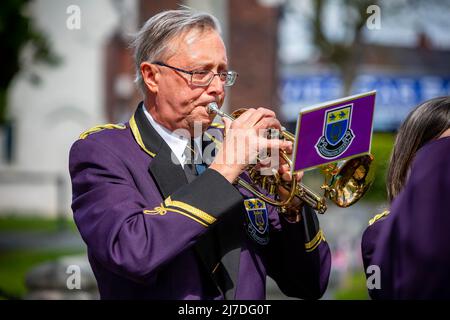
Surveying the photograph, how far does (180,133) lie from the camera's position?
2.97 m

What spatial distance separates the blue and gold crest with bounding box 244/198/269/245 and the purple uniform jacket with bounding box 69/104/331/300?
14 millimetres

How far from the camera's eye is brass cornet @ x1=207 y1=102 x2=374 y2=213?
2.97 metres

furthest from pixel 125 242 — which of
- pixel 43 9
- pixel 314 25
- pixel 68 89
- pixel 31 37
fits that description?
pixel 314 25

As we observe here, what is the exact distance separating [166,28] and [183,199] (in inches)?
26.8

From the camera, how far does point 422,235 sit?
1987 millimetres

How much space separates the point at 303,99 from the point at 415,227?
31595mm

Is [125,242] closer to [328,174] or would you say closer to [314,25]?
[328,174]

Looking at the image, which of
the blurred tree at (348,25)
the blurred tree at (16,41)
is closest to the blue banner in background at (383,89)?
the blurred tree at (348,25)

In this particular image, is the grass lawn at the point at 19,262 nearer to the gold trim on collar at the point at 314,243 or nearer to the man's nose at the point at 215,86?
Answer: the gold trim on collar at the point at 314,243

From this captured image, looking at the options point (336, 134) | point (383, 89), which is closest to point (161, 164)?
point (336, 134)

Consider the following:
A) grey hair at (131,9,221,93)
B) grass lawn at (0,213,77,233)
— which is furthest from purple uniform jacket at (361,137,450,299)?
grass lawn at (0,213,77,233)

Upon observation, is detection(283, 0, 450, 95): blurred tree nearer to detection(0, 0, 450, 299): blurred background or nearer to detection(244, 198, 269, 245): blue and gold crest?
detection(0, 0, 450, 299): blurred background

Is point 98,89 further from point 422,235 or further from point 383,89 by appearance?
point 422,235

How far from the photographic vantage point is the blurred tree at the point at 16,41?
939 centimetres
